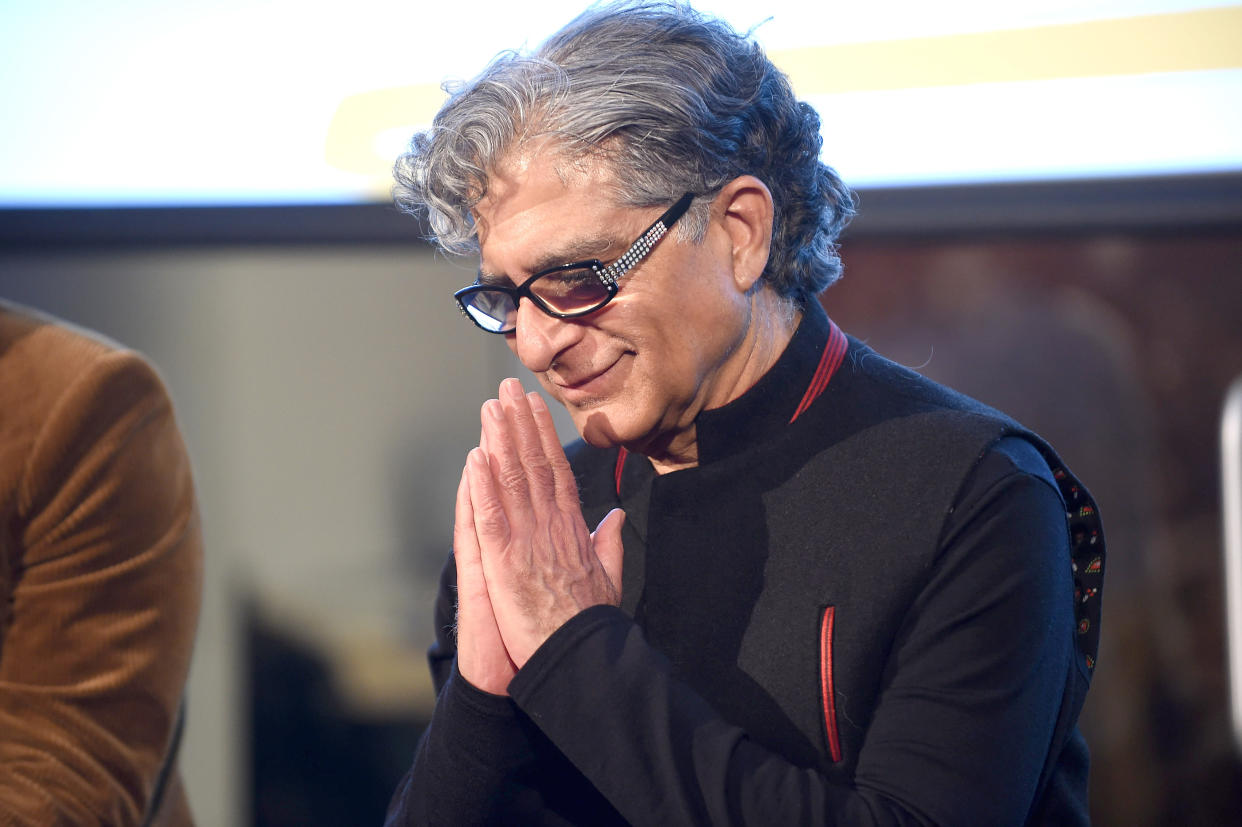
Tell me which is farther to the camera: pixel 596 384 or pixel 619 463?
pixel 619 463

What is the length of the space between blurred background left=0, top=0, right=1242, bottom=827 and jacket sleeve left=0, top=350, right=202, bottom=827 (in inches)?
32.4

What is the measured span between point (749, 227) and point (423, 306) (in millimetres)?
1563

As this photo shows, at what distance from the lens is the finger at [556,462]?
1.12 m

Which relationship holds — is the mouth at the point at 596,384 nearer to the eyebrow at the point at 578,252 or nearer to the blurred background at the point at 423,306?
the eyebrow at the point at 578,252

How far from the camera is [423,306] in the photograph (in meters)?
2.61

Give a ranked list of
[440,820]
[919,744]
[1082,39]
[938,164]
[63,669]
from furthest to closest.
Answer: [938,164] < [1082,39] < [63,669] < [440,820] < [919,744]

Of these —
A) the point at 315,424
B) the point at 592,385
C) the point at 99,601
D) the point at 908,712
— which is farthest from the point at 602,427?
A: the point at 315,424

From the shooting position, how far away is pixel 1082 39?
7.02 ft

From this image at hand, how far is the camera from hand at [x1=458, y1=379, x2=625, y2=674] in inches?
40.4

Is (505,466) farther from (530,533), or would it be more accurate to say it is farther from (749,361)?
(749,361)

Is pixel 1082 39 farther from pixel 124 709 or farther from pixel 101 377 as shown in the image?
pixel 124 709

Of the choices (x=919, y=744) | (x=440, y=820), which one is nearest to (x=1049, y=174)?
(x=919, y=744)

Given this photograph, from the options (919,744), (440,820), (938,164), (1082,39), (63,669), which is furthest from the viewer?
(938,164)

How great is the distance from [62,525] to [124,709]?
10.5 inches
